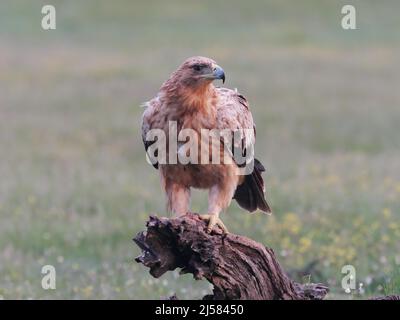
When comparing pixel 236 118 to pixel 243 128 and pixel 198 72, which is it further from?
pixel 198 72

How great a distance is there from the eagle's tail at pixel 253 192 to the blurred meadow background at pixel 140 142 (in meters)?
1.07

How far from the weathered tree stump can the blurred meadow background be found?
1.37 m

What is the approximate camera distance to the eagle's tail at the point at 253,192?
7.93m

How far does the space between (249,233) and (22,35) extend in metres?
19.5

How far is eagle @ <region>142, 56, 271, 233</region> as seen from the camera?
7250 millimetres

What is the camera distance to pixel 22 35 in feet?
97.2

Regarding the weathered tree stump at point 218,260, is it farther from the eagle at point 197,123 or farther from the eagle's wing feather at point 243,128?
the eagle's wing feather at point 243,128

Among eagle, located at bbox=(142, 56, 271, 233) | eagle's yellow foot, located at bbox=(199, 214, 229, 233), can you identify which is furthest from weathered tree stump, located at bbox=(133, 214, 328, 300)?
eagle, located at bbox=(142, 56, 271, 233)

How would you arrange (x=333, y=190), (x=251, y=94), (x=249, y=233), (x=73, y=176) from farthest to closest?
(x=251, y=94) < (x=73, y=176) < (x=333, y=190) < (x=249, y=233)

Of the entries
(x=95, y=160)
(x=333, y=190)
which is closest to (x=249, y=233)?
(x=333, y=190)

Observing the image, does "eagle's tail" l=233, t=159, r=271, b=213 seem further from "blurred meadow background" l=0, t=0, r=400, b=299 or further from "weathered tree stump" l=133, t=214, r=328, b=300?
"weathered tree stump" l=133, t=214, r=328, b=300

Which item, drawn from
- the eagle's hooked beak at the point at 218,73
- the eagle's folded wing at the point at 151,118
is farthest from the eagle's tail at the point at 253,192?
the eagle's hooked beak at the point at 218,73
